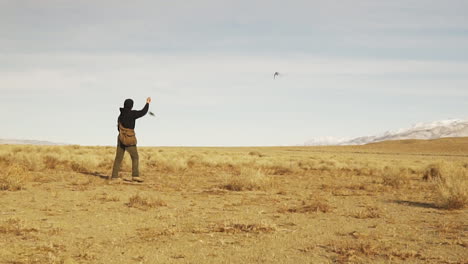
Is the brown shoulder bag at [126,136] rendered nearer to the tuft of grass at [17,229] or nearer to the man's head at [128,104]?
the man's head at [128,104]

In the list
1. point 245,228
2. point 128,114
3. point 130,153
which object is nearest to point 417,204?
point 245,228

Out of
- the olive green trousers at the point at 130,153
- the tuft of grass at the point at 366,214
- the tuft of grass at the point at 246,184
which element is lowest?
the tuft of grass at the point at 366,214

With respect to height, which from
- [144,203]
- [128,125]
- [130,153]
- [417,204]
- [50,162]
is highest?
[128,125]

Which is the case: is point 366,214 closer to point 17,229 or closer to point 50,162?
point 17,229

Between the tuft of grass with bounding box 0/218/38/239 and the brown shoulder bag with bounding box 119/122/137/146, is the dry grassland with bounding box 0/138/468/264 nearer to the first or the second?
the tuft of grass with bounding box 0/218/38/239

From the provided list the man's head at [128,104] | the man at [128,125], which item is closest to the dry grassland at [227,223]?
the man at [128,125]

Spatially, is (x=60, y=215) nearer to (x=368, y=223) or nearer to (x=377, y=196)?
(x=368, y=223)

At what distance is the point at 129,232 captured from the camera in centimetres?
725

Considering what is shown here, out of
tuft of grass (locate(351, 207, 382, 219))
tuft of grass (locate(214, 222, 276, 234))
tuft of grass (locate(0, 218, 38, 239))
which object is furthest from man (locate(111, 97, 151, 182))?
tuft of grass (locate(351, 207, 382, 219))

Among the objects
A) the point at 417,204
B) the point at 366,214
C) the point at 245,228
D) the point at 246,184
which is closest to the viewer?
the point at 245,228

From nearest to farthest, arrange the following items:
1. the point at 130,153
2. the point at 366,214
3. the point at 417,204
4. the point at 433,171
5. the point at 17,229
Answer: the point at 17,229, the point at 366,214, the point at 417,204, the point at 130,153, the point at 433,171

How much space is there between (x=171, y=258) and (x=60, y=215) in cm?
381

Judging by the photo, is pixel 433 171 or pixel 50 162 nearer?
pixel 433 171

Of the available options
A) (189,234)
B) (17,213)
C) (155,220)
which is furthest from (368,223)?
(17,213)
